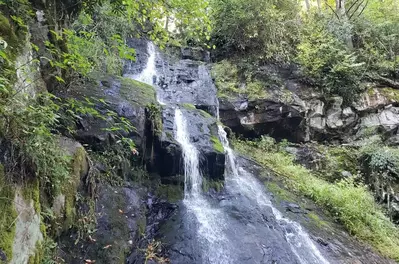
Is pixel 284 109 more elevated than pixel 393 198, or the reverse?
pixel 284 109

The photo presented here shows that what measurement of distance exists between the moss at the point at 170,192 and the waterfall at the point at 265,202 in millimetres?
1238

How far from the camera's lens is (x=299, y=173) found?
8602mm

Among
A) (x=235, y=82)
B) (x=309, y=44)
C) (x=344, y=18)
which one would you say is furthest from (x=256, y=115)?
(x=344, y=18)

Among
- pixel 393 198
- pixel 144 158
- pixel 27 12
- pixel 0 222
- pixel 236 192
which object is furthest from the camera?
→ pixel 393 198

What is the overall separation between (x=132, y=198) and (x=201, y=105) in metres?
4.89

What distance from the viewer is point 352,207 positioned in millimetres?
6863

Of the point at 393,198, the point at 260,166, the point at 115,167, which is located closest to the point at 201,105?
the point at 260,166

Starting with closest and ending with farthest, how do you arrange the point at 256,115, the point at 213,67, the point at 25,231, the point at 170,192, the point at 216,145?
the point at 25,231 → the point at 170,192 → the point at 216,145 → the point at 256,115 → the point at 213,67

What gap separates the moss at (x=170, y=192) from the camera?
6130mm

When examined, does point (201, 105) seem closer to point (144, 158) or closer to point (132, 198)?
point (144, 158)

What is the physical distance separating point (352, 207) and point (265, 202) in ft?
6.83

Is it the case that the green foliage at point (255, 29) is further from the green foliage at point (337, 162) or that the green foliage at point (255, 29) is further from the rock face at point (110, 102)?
the rock face at point (110, 102)

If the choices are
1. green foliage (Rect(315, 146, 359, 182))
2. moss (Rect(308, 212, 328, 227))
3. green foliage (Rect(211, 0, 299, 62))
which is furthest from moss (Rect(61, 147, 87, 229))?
green foliage (Rect(211, 0, 299, 62))

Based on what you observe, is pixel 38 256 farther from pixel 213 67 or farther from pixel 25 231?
pixel 213 67
